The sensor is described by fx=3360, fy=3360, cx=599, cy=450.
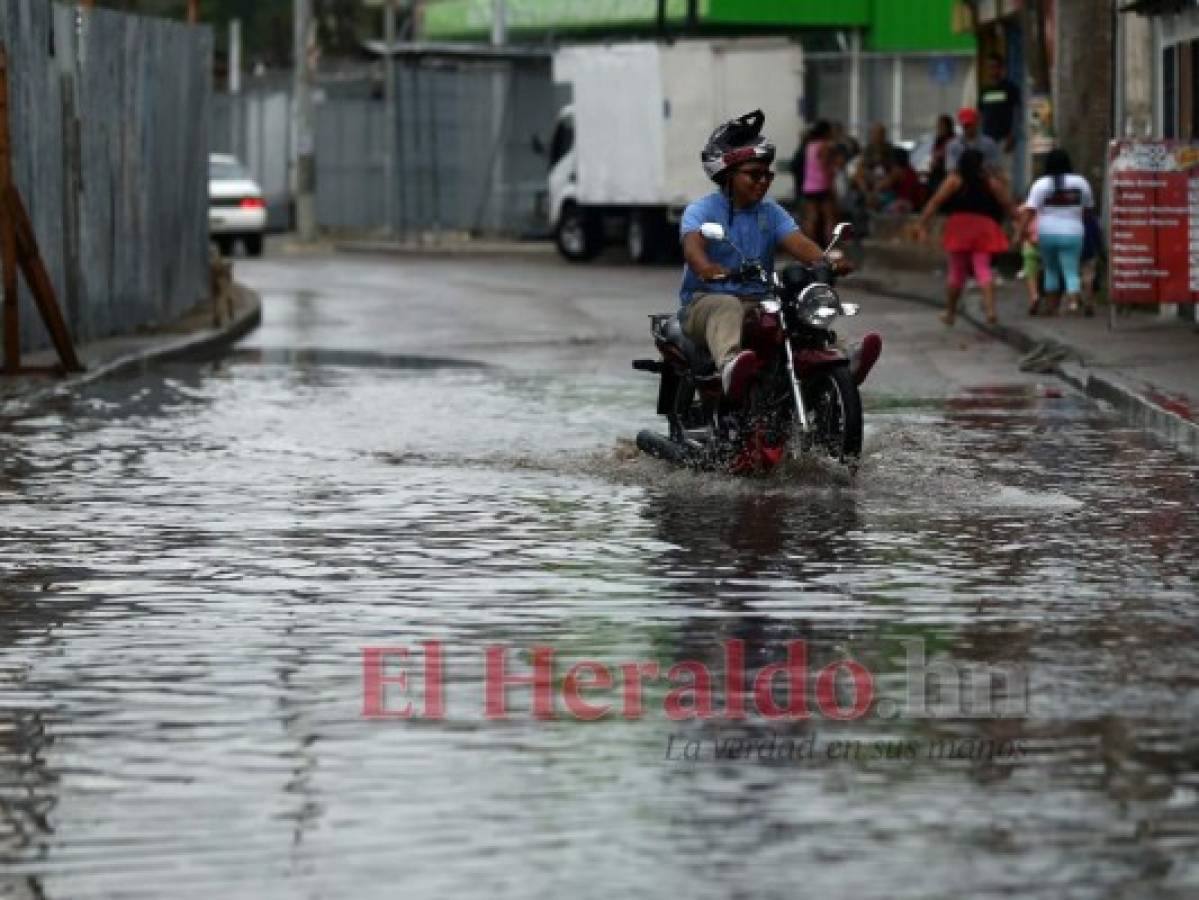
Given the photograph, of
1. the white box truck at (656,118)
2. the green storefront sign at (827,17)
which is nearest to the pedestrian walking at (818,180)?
the white box truck at (656,118)

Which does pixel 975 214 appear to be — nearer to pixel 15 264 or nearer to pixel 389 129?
pixel 15 264

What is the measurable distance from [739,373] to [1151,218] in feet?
38.3

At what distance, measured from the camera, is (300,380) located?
23.7m

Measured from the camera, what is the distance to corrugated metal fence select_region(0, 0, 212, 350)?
24750mm

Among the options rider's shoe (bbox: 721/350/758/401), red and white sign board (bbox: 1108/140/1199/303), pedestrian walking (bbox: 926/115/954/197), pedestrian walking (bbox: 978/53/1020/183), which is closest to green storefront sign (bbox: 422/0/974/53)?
pedestrian walking (bbox: 926/115/954/197)

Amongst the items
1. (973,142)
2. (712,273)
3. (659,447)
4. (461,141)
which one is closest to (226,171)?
(461,141)

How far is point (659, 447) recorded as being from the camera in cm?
1628

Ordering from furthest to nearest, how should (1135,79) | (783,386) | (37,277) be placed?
(1135,79), (37,277), (783,386)

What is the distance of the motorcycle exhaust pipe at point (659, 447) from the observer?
1603cm

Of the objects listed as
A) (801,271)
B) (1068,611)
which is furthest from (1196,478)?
(1068,611)

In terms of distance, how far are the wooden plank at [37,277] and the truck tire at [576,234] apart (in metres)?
26.6

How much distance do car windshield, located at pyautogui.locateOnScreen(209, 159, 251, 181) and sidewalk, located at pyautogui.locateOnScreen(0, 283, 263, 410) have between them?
18778 millimetres

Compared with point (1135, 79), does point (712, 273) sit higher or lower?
lower

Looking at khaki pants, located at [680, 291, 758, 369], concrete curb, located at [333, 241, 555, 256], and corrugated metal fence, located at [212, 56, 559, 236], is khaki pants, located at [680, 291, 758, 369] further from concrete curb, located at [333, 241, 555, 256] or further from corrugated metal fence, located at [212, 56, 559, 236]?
corrugated metal fence, located at [212, 56, 559, 236]
